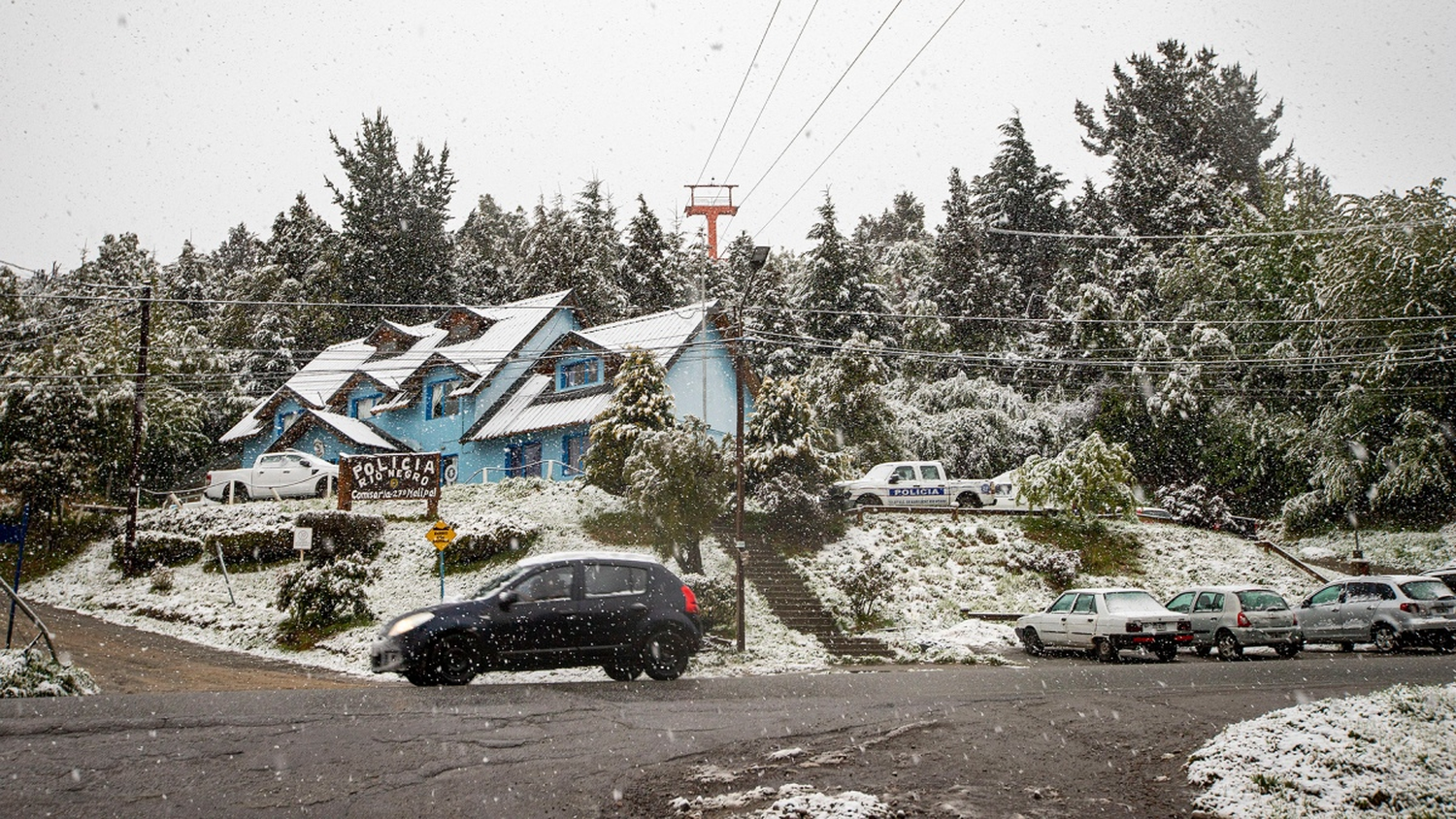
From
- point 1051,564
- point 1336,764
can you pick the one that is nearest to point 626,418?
point 1051,564

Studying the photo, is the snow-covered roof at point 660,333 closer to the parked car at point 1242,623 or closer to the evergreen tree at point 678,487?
→ the evergreen tree at point 678,487

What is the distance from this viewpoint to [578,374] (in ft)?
135

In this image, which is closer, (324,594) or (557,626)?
(557,626)

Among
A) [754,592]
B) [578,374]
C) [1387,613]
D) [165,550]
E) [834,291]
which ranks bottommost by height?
[1387,613]

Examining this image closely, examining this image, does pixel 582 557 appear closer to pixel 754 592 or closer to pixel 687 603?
pixel 687 603

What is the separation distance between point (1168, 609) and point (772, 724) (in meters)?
14.4

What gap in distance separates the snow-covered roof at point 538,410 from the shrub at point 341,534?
927 cm

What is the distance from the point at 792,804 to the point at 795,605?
2007cm

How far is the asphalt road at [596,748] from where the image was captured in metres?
7.34

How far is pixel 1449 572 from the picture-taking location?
74.4 ft

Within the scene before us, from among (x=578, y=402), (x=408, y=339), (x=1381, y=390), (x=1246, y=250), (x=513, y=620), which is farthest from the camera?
(x=408, y=339)

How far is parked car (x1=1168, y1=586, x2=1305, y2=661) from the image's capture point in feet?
67.1

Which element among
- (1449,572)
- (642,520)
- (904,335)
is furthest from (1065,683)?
(904,335)

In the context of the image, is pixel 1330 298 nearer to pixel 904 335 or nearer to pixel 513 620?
pixel 904 335
